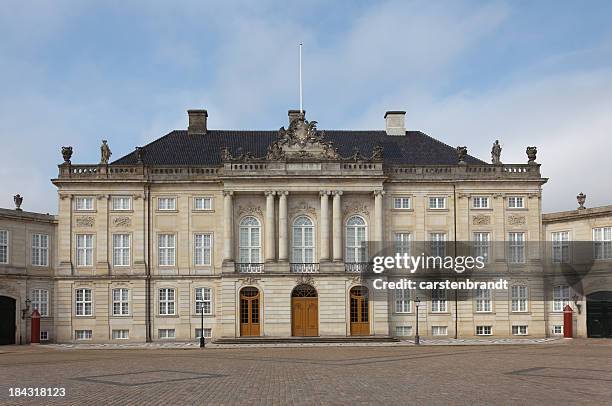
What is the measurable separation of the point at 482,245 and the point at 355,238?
8.76 meters

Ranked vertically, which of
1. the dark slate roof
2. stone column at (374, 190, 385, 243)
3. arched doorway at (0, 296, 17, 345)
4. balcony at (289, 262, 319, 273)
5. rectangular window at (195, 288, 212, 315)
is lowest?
arched doorway at (0, 296, 17, 345)

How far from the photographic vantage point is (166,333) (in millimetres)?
56406

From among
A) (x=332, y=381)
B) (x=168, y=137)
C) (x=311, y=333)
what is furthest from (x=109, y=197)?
(x=332, y=381)

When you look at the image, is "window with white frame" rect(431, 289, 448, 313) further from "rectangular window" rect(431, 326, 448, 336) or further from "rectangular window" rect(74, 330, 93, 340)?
"rectangular window" rect(74, 330, 93, 340)

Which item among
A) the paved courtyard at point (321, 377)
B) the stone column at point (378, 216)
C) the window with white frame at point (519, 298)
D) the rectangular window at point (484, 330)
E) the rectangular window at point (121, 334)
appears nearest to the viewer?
the paved courtyard at point (321, 377)

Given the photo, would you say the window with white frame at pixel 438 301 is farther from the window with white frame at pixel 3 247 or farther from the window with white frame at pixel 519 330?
the window with white frame at pixel 3 247

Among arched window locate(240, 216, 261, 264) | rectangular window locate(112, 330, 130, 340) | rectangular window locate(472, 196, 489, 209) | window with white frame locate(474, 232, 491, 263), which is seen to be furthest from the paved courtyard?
rectangular window locate(472, 196, 489, 209)

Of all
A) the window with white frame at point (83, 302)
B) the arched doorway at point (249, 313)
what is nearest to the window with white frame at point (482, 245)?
the arched doorway at point (249, 313)

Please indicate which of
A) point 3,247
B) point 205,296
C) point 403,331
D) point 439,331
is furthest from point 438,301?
point 3,247

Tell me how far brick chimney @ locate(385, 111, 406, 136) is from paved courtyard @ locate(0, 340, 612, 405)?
2585 cm

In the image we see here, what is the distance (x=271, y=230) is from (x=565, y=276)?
790 inches

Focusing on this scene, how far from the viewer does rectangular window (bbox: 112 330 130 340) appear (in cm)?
5603

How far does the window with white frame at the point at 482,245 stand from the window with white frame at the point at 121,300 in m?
23.7

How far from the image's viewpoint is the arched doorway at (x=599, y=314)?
54156 mm
